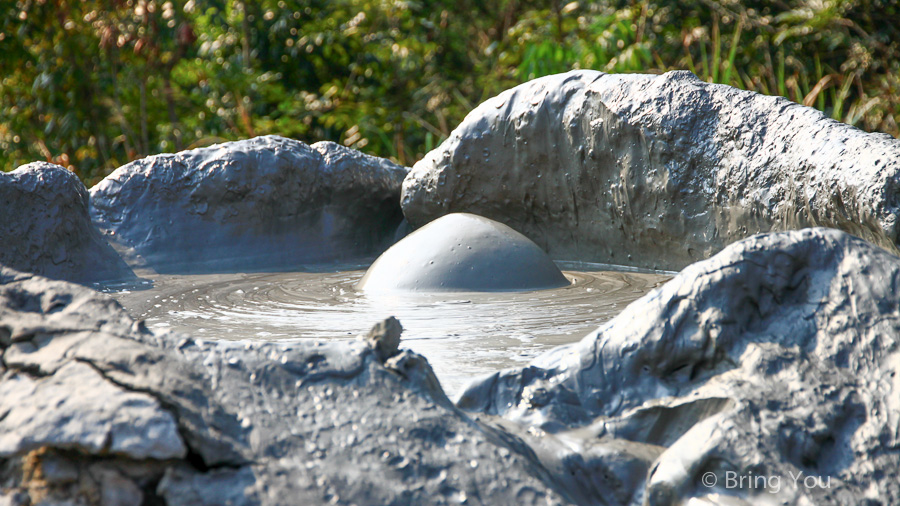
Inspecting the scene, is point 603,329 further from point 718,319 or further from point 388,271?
point 388,271

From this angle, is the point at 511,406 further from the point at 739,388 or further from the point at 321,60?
the point at 321,60

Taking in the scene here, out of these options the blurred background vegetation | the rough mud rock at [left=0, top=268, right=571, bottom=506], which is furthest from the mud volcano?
the blurred background vegetation

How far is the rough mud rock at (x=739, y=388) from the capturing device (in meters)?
1.58

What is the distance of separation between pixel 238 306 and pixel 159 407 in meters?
1.86

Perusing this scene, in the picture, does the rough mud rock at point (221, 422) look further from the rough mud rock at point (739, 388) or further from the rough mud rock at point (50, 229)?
the rough mud rock at point (50, 229)

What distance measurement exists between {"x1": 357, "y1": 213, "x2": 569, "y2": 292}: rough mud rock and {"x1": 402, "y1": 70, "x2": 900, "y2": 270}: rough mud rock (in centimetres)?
58

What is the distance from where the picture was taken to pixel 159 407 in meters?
1.39

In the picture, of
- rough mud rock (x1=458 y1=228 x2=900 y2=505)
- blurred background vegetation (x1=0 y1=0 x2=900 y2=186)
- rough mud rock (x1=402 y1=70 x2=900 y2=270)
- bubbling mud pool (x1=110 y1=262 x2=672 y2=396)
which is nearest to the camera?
rough mud rock (x1=458 y1=228 x2=900 y2=505)

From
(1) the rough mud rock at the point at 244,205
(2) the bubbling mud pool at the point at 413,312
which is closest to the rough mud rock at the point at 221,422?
(2) the bubbling mud pool at the point at 413,312

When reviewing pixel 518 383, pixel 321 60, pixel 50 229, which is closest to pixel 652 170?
pixel 518 383

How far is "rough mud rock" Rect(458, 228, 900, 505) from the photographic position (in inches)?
62.1

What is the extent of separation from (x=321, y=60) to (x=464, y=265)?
5927mm

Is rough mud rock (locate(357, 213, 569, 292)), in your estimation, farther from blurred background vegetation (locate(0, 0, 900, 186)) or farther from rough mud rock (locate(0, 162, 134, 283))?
blurred background vegetation (locate(0, 0, 900, 186))

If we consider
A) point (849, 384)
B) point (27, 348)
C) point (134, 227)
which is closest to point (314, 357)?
point (27, 348)
